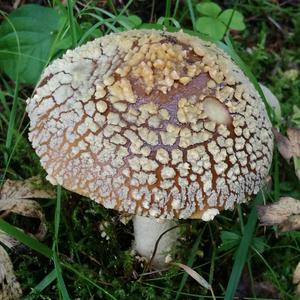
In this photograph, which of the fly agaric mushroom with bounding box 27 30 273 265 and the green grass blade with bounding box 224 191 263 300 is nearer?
the fly agaric mushroom with bounding box 27 30 273 265

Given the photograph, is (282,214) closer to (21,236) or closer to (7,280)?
(21,236)

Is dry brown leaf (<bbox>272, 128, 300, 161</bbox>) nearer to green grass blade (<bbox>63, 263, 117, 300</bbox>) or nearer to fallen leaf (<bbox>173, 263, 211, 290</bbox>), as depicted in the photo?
fallen leaf (<bbox>173, 263, 211, 290</bbox>)

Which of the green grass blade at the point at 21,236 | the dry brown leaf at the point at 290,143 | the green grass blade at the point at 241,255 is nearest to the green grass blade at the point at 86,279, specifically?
the green grass blade at the point at 21,236

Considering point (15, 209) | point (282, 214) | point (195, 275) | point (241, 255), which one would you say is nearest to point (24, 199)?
point (15, 209)

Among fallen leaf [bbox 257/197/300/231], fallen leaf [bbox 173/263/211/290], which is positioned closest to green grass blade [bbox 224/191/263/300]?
fallen leaf [bbox 173/263/211/290]

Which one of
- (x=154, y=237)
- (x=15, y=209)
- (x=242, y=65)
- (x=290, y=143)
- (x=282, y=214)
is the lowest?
(x=154, y=237)

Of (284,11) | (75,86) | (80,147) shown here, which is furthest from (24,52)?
(284,11)
